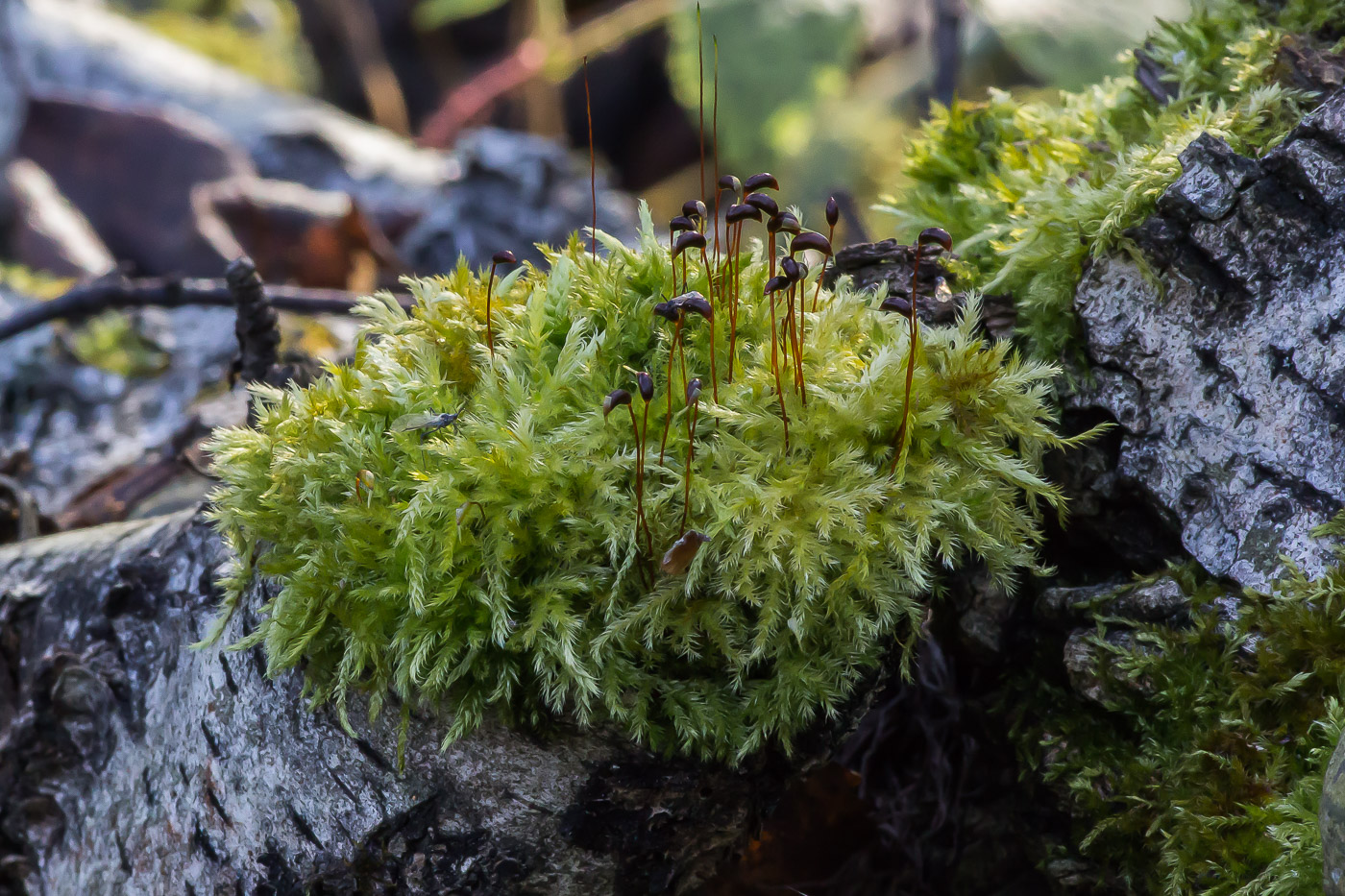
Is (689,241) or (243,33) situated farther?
(243,33)

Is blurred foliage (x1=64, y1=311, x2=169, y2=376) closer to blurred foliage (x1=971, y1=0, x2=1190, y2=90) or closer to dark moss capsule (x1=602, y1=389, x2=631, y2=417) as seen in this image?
dark moss capsule (x1=602, y1=389, x2=631, y2=417)

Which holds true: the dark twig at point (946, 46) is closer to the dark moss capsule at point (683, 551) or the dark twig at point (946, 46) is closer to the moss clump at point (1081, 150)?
the moss clump at point (1081, 150)

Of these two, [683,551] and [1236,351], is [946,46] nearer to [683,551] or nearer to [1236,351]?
[1236,351]

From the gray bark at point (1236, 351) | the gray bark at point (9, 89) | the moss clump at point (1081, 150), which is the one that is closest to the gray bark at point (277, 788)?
the gray bark at point (1236, 351)

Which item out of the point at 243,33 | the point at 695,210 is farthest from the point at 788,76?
the point at 243,33

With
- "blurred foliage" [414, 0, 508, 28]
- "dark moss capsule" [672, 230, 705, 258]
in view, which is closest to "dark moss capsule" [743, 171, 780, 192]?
"dark moss capsule" [672, 230, 705, 258]

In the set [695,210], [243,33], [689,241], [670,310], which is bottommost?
[670,310]
